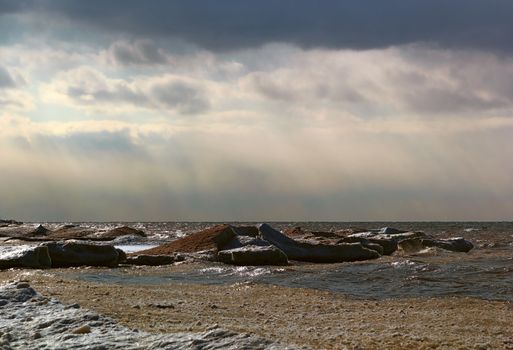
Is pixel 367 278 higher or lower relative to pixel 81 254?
lower

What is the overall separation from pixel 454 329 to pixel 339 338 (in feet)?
6.76

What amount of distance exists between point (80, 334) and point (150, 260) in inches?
533

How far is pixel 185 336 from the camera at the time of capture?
6.55 m

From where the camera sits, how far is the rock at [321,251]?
22.3 m

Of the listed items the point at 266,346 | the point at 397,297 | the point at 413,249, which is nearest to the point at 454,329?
the point at 266,346

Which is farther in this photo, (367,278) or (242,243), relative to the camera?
(242,243)

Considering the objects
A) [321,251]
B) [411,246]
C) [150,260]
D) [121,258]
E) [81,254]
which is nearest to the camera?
[81,254]

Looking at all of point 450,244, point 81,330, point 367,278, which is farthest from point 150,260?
point 450,244

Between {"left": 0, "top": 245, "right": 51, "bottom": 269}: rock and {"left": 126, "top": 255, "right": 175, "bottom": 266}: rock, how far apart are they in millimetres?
2835

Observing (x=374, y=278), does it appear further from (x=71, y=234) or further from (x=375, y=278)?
(x=71, y=234)

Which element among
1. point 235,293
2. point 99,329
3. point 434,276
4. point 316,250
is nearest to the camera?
point 99,329

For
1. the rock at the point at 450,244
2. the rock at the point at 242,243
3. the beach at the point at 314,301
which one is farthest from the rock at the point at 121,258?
the rock at the point at 450,244

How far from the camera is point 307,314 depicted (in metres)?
9.62

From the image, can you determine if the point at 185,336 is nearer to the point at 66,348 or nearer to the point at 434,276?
the point at 66,348
